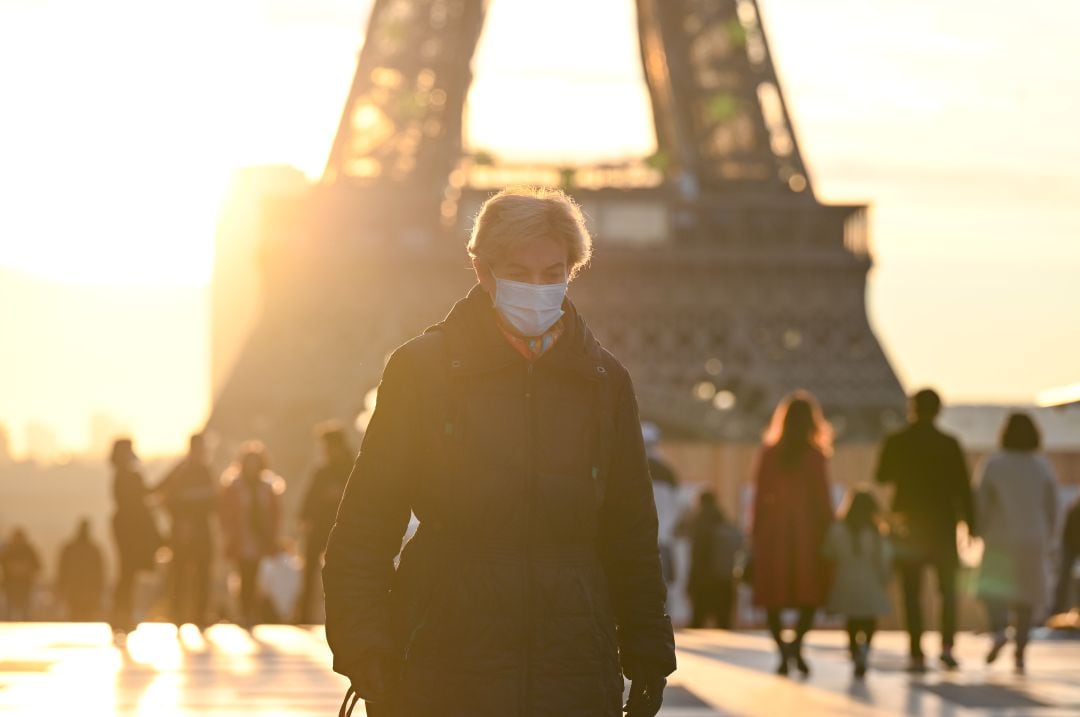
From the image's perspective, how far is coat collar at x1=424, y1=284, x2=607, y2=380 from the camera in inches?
184

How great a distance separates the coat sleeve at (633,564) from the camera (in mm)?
4746

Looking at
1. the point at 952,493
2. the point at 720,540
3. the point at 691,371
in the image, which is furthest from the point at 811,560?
the point at 691,371

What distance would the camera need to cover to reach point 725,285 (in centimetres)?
4334

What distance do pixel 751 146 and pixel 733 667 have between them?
103 ft

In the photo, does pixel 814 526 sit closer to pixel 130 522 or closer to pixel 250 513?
pixel 130 522

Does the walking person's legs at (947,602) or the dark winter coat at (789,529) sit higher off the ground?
the dark winter coat at (789,529)

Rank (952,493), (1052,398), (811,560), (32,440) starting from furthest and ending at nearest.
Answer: (32,440) < (1052,398) < (952,493) < (811,560)

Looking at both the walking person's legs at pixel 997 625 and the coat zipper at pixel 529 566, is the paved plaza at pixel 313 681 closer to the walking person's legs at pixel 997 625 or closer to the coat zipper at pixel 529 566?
the walking person's legs at pixel 997 625

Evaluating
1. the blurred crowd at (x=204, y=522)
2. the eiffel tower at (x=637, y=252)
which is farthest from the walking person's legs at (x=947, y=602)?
the eiffel tower at (x=637, y=252)

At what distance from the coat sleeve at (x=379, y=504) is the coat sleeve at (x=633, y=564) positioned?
44cm

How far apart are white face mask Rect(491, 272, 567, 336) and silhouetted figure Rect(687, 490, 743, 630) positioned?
47.9 feet

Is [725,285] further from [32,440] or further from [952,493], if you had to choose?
[32,440]

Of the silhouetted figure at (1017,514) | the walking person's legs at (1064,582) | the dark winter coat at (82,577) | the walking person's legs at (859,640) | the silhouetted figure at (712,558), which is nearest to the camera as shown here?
the walking person's legs at (859,640)

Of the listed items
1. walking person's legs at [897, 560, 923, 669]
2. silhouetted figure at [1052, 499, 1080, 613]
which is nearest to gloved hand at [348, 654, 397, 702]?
walking person's legs at [897, 560, 923, 669]
